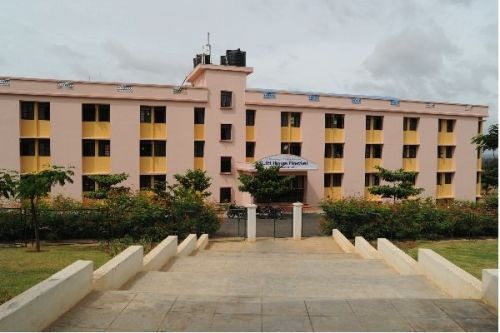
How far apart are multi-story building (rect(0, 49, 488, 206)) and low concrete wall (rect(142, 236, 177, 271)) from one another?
51.6ft

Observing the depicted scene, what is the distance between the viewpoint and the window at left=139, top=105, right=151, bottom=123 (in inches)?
1210

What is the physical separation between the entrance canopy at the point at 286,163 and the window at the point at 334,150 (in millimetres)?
3905

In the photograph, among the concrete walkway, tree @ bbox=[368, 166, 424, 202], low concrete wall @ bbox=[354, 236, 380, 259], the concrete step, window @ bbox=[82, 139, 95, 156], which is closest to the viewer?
the concrete walkway

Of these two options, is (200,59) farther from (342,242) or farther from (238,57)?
(342,242)

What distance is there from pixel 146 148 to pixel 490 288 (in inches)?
1044

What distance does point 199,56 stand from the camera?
122 ft

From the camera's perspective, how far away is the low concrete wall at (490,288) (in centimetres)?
695

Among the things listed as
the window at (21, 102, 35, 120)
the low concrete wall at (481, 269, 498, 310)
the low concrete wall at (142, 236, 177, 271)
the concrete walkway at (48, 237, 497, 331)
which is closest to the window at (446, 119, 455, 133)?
the low concrete wall at (142, 236, 177, 271)

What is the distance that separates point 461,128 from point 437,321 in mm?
35788

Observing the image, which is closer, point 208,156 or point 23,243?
point 23,243

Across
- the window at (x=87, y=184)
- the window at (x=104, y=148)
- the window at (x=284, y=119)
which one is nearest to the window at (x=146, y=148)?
the window at (x=104, y=148)

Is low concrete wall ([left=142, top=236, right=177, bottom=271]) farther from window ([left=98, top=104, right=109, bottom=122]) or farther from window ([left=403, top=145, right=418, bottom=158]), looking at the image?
window ([left=403, top=145, right=418, bottom=158])

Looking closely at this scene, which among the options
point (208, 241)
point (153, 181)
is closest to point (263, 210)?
point (153, 181)

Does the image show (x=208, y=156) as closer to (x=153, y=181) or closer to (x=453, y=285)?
(x=153, y=181)
